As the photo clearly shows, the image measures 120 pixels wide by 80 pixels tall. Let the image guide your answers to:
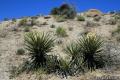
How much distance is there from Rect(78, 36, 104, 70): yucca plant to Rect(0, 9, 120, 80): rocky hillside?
0.61 meters

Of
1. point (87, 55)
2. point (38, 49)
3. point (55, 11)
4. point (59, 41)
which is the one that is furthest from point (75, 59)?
point (55, 11)

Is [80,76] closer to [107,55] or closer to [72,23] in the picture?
[107,55]

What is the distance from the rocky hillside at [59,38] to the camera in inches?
597

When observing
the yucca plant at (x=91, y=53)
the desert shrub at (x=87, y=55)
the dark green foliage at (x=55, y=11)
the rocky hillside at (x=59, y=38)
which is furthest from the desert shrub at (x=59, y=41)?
the dark green foliage at (x=55, y=11)

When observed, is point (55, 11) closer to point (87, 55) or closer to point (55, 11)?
point (55, 11)

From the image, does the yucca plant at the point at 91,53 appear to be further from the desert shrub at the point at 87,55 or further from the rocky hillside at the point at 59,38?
the rocky hillside at the point at 59,38

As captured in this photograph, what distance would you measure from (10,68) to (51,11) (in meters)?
23.2

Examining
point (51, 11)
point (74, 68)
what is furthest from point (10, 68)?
point (51, 11)

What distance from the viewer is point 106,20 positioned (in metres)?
31.9

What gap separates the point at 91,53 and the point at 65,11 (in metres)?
20.7

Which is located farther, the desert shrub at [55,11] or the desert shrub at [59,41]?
the desert shrub at [55,11]

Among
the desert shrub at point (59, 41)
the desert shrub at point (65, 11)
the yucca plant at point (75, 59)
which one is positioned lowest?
the yucca plant at point (75, 59)

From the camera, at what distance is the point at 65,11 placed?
36.5 metres

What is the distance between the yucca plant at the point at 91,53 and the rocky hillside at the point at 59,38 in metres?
0.61
